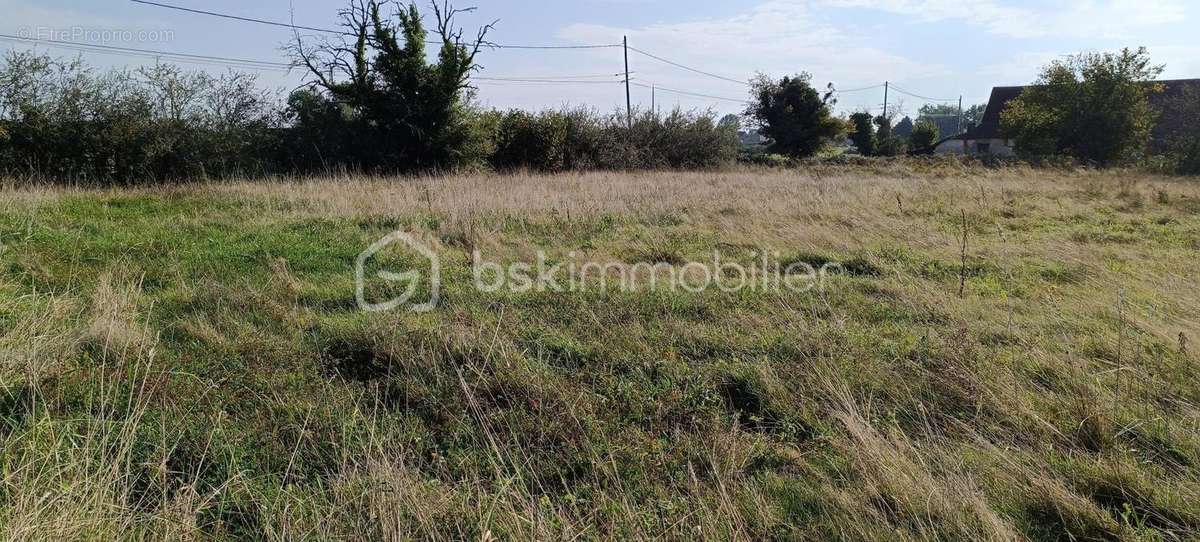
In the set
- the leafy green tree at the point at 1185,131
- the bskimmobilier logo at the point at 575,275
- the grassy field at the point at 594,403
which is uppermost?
the leafy green tree at the point at 1185,131

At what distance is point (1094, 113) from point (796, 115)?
1318 cm

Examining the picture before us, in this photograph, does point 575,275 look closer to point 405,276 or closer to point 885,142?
point 405,276

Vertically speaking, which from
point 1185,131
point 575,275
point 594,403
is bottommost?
point 594,403

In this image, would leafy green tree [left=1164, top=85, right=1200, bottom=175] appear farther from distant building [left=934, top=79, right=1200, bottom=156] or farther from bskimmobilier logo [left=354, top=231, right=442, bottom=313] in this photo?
bskimmobilier logo [left=354, top=231, right=442, bottom=313]

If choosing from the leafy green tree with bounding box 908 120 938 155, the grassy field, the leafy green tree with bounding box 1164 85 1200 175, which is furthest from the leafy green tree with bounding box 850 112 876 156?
the grassy field

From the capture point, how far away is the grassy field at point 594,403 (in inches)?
104

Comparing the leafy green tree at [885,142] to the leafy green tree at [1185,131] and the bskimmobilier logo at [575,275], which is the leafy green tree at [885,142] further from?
the bskimmobilier logo at [575,275]

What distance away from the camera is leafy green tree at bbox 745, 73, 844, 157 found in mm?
36094

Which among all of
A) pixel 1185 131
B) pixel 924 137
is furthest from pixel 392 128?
pixel 924 137

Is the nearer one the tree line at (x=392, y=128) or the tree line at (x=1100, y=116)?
the tree line at (x=392, y=128)

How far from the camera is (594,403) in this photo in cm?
357

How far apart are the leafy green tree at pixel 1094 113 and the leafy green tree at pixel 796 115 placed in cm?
922

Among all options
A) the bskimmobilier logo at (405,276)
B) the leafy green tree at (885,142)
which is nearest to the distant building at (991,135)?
the leafy green tree at (885,142)

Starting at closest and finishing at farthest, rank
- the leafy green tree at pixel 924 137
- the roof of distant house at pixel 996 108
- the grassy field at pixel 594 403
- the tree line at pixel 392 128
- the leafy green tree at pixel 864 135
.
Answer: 1. the grassy field at pixel 594 403
2. the tree line at pixel 392 128
3. the roof of distant house at pixel 996 108
4. the leafy green tree at pixel 864 135
5. the leafy green tree at pixel 924 137
